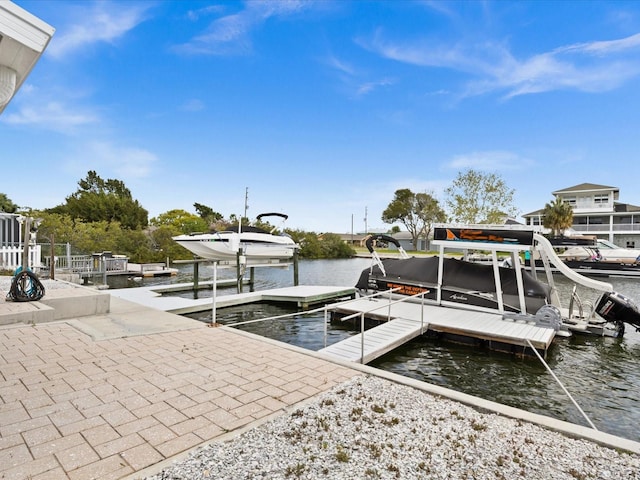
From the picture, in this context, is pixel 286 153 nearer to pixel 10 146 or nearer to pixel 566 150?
pixel 10 146

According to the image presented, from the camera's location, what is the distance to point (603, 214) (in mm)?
36969

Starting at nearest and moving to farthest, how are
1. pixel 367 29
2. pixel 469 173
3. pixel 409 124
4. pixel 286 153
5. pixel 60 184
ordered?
1. pixel 367 29
2. pixel 409 124
3. pixel 286 153
4. pixel 469 173
5. pixel 60 184

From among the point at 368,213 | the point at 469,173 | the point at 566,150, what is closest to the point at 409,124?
the point at 566,150

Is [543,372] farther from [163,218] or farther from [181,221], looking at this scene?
[163,218]

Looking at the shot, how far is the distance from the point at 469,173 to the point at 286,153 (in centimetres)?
1884

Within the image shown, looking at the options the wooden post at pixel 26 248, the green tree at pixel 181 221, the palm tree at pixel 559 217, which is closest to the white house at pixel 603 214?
the palm tree at pixel 559 217

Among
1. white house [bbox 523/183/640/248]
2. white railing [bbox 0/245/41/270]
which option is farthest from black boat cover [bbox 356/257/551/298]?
white house [bbox 523/183/640/248]

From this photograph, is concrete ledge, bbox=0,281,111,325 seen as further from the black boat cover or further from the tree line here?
the tree line

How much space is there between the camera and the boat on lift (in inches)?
308

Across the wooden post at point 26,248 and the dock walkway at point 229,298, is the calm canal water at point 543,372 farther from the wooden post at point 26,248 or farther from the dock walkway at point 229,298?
the wooden post at point 26,248

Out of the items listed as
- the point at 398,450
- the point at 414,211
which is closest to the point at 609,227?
the point at 414,211

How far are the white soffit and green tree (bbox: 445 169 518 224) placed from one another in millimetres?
33480

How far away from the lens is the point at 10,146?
18.8m

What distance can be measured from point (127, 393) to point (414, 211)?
56326 mm
